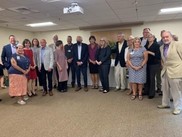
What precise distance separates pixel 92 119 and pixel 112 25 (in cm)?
673

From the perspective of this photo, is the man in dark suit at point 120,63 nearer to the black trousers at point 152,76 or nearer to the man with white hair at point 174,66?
the black trousers at point 152,76

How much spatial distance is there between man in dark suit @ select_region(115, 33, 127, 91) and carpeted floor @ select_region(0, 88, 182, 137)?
22.7 inches

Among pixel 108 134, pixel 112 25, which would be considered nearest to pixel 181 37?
pixel 112 25

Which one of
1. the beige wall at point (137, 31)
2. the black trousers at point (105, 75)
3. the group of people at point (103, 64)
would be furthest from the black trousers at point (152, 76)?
the beige wall at point (137, 31)

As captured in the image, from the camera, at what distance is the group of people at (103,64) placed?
334 cm

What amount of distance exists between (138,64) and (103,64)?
113 cm

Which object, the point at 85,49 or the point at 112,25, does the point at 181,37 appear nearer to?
the point at 112,25

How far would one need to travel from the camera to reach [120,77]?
5129mm

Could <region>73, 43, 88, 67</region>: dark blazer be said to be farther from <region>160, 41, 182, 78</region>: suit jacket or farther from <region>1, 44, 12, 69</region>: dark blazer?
<region>160, 41, 182, 78</region>: suit jacket

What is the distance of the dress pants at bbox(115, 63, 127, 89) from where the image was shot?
503 cm

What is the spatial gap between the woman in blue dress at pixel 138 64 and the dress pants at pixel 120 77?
751 millimetres

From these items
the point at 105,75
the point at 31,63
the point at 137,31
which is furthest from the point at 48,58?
the point at 137,31

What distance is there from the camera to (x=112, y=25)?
9.16 metres

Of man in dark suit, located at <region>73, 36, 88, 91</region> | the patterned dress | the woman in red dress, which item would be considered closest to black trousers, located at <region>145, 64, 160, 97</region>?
the patterned dress
